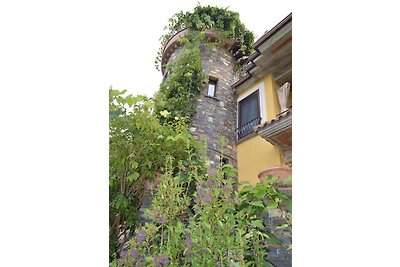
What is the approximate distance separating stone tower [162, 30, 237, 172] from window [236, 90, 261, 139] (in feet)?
0.49

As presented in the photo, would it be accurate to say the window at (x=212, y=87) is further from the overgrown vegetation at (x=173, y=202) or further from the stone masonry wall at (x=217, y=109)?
the overgrown vegetation at (x=173, y=202)

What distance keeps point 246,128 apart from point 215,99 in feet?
2.74

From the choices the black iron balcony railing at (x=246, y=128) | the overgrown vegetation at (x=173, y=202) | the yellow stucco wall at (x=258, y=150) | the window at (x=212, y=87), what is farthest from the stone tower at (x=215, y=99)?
the overgrown vegetation at (x=173, y=202)

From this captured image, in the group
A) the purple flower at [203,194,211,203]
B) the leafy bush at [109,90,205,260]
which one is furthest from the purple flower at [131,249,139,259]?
the leafy bush at [109,90,205,260]

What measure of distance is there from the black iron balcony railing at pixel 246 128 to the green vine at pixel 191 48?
1.03 m

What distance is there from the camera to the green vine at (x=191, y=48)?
6629 mm

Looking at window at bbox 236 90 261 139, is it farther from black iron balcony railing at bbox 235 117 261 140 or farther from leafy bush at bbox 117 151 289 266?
leafy bush at bbox 117 151 289 266

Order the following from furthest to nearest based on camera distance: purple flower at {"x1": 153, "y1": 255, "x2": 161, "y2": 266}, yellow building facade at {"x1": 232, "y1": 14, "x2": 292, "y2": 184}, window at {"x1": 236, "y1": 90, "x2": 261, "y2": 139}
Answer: window at {"x1": 236, "y1": 90, "x2": 261, "y2": 139} < yellow building facade at {"x1": 232, "y1": 14, "x2": 292, "y2": 184} < purple flower at {"x1": 153, "y1": 255, "x2": 161, "y2": 266}

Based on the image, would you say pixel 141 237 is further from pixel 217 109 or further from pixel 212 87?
pixel 212 87

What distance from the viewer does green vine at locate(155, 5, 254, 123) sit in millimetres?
6629
